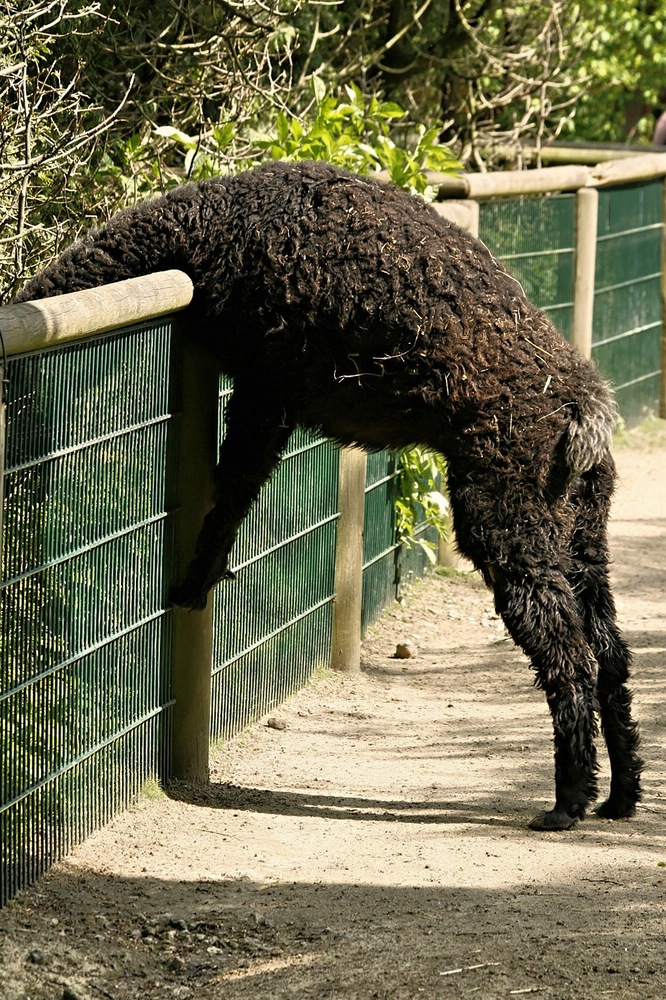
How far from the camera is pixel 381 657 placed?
21.6ft

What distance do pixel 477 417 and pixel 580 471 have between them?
14.3 inches

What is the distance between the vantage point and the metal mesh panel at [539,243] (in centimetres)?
808

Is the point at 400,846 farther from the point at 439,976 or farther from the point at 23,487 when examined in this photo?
the point at 23,487

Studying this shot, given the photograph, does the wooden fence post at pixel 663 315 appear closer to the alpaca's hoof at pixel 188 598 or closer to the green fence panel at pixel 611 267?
the green fence panel at pixel 611 267

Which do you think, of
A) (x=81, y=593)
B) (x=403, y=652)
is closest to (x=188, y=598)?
(x=81, y=593)

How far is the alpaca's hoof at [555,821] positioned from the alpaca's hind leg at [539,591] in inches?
6.4

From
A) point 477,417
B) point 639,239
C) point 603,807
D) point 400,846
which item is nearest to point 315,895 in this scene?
point 400,846

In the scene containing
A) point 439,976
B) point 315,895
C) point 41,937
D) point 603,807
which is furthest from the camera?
point 603,807

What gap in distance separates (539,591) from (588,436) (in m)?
0.50

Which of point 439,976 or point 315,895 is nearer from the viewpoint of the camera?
point 439,976

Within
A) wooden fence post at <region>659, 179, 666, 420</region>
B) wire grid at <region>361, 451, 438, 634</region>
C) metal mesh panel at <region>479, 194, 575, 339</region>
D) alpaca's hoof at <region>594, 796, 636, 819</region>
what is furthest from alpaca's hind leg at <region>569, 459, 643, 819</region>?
wooden fence post at <region>659, 179, 666, 420</region>

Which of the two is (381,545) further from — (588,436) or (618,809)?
(588,436)

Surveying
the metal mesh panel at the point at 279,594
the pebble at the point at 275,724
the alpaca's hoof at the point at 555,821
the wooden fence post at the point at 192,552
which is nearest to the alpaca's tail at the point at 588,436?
the alpaca's hoof at the point at 555,821

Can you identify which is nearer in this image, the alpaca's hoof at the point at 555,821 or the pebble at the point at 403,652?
the alpaca's hoof at the point at 555,821
